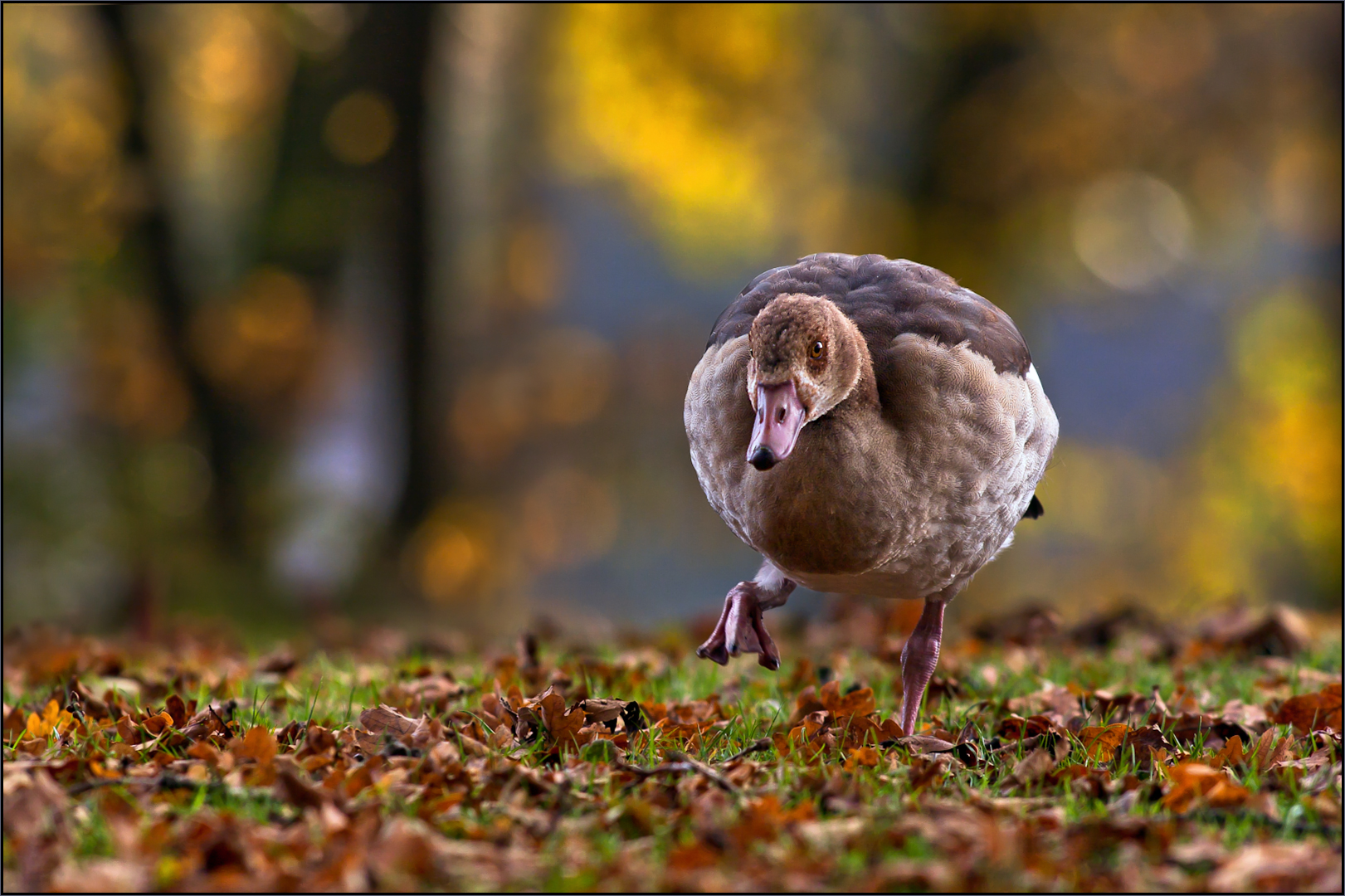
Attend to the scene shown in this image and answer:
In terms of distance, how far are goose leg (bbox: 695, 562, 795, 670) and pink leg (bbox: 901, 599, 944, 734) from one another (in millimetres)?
505

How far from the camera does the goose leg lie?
500 cm

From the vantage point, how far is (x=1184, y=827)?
315cm

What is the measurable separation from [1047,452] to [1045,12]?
7.81m

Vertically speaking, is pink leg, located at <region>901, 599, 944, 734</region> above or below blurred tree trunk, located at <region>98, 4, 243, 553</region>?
below

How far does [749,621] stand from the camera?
202 inches

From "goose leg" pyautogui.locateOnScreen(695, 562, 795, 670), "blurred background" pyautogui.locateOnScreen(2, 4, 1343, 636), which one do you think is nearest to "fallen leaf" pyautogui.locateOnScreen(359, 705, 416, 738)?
"goose leg" pyautogui.locateOnScreen(695, 562, 795, 670)

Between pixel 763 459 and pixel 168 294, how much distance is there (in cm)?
820

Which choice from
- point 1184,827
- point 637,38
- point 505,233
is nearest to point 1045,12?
point 637,38

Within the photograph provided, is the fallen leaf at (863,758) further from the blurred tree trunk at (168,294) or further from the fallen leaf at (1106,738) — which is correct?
the blurred tree trunk at (168,294)

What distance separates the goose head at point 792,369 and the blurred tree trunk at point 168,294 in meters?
7.67

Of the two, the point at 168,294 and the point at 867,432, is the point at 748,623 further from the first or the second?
the point at 168,294

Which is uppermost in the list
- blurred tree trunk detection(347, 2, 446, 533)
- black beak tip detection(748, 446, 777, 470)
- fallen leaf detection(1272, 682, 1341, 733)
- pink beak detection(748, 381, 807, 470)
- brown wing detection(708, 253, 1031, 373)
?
blurred tree trunk detection(347, 2, 446, 533)

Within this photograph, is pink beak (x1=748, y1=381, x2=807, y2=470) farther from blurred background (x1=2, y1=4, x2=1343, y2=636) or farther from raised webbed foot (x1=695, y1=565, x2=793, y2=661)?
blurred background (x1=2, y1=4, x2=1343, y2=636)

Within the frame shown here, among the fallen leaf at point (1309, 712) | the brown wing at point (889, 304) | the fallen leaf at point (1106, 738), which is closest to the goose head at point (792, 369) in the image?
the brown wing at point (889, 304)
